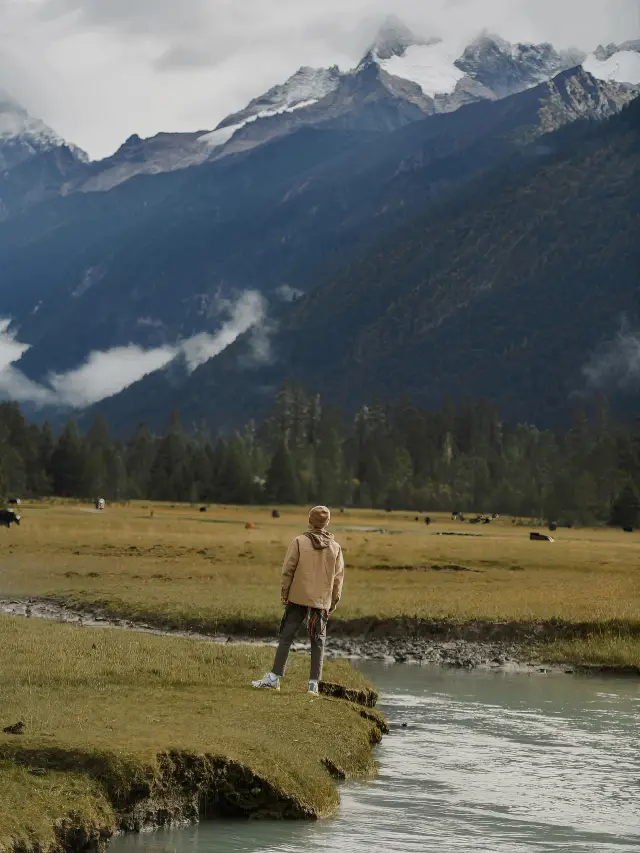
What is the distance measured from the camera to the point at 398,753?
27344 millimetres

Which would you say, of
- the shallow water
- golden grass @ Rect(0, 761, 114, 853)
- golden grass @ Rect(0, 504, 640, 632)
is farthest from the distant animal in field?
golden grass @ Rect(0, 761, 114, 853)

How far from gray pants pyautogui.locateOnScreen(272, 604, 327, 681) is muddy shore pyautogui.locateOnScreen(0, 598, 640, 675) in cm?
1492

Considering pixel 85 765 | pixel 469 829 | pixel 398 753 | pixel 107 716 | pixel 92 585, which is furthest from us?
pixel 92 585

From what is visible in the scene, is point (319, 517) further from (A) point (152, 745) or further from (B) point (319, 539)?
(A) point (152, 745)

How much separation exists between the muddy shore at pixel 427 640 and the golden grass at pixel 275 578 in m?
0.89

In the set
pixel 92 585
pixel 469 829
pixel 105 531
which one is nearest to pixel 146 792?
pixel 469 829

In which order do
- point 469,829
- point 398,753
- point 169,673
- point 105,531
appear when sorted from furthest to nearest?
point 105,531, point 169,673, point 398,753, point 469,829

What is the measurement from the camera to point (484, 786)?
81.1ft

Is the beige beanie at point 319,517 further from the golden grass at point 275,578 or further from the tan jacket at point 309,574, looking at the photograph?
the golden grass at point 275,578

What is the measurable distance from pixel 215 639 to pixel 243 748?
2297cm

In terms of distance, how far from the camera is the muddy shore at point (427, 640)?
43156 mm

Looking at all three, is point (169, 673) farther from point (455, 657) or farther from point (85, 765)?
point (455, 657)

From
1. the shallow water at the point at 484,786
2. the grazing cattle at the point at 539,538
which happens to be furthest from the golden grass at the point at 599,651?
the grazing cattle at the point at 539,538

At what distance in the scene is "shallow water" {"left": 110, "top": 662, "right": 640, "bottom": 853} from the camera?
20672mm
